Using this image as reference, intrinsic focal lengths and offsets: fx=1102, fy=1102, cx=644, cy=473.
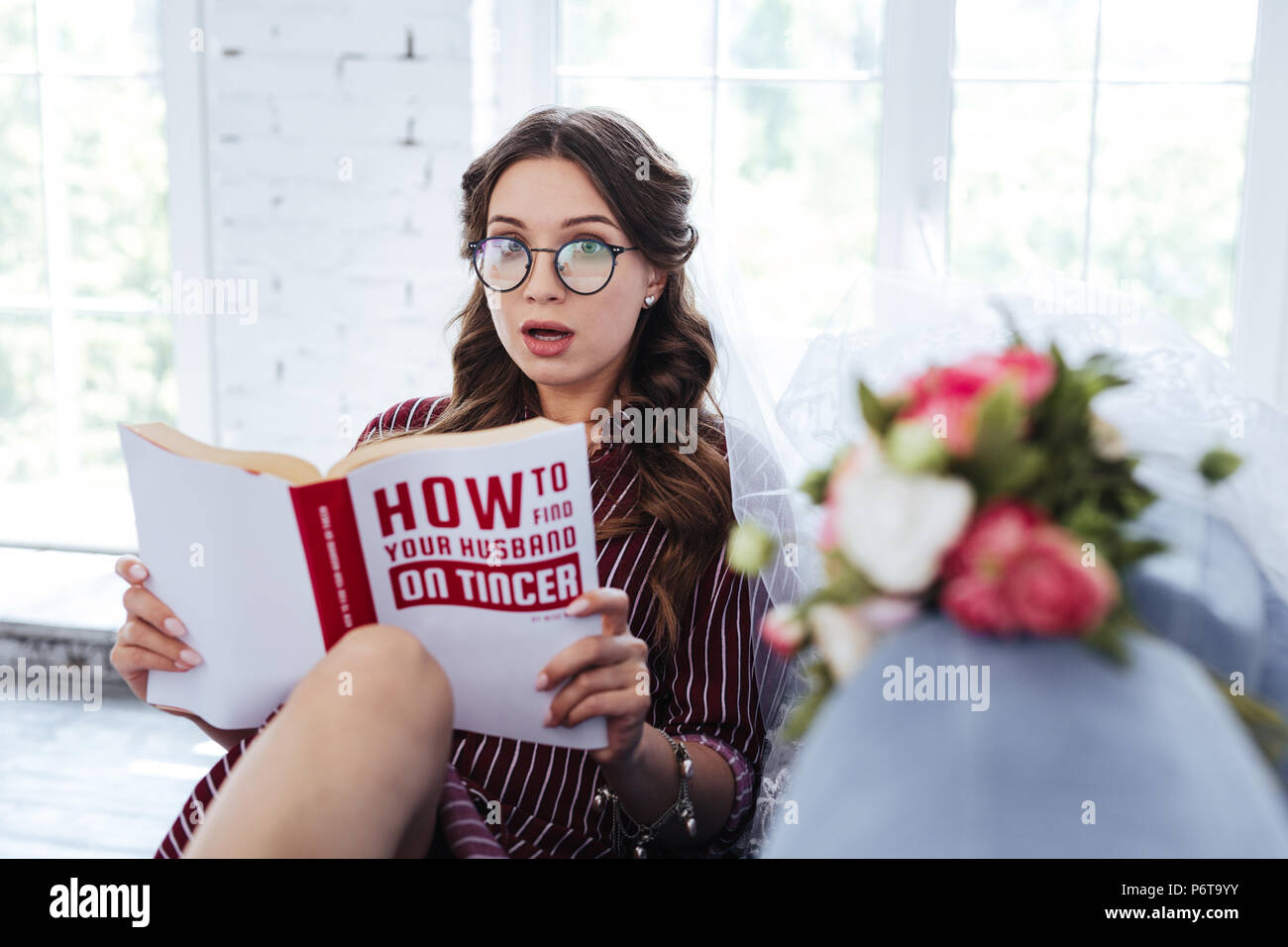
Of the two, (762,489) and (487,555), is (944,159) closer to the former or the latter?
(762,489)

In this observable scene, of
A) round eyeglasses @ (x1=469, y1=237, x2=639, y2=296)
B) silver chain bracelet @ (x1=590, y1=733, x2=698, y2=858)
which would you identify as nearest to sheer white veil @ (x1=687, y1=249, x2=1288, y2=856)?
silver chain bracelet @ (x1=590, y1=733, x2=698, y2=858)

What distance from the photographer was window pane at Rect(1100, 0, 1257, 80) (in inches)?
89.9

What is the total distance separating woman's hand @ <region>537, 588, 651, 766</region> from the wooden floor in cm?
123

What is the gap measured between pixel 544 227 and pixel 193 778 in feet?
4.65

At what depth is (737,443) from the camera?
129 cm

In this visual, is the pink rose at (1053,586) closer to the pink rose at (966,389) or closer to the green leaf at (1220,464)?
the pink rose at (966,389)

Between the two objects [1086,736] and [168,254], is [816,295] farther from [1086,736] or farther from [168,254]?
[1086,736]

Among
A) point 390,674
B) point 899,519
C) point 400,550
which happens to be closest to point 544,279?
point 400,550

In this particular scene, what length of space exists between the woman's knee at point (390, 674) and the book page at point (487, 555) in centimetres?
4

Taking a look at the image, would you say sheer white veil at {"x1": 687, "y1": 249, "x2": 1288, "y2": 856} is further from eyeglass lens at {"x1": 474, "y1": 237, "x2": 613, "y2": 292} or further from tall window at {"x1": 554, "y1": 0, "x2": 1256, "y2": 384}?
tall window at {"x1": 554, "y1": 0, "x2": 1256, "y2": 384}

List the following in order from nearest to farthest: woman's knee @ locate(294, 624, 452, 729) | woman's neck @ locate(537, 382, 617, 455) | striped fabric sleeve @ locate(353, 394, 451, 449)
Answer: woman's knee @ locate(294, 624, 452, 729), woman's neck @ locate(537, 382, 617, 455), striped fabric sleeve @ locate(353, 394, 451, 449)

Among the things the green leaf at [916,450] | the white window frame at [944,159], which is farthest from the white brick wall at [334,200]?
the green leaf at [916,450]

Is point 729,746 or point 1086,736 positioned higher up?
point 1086,736
